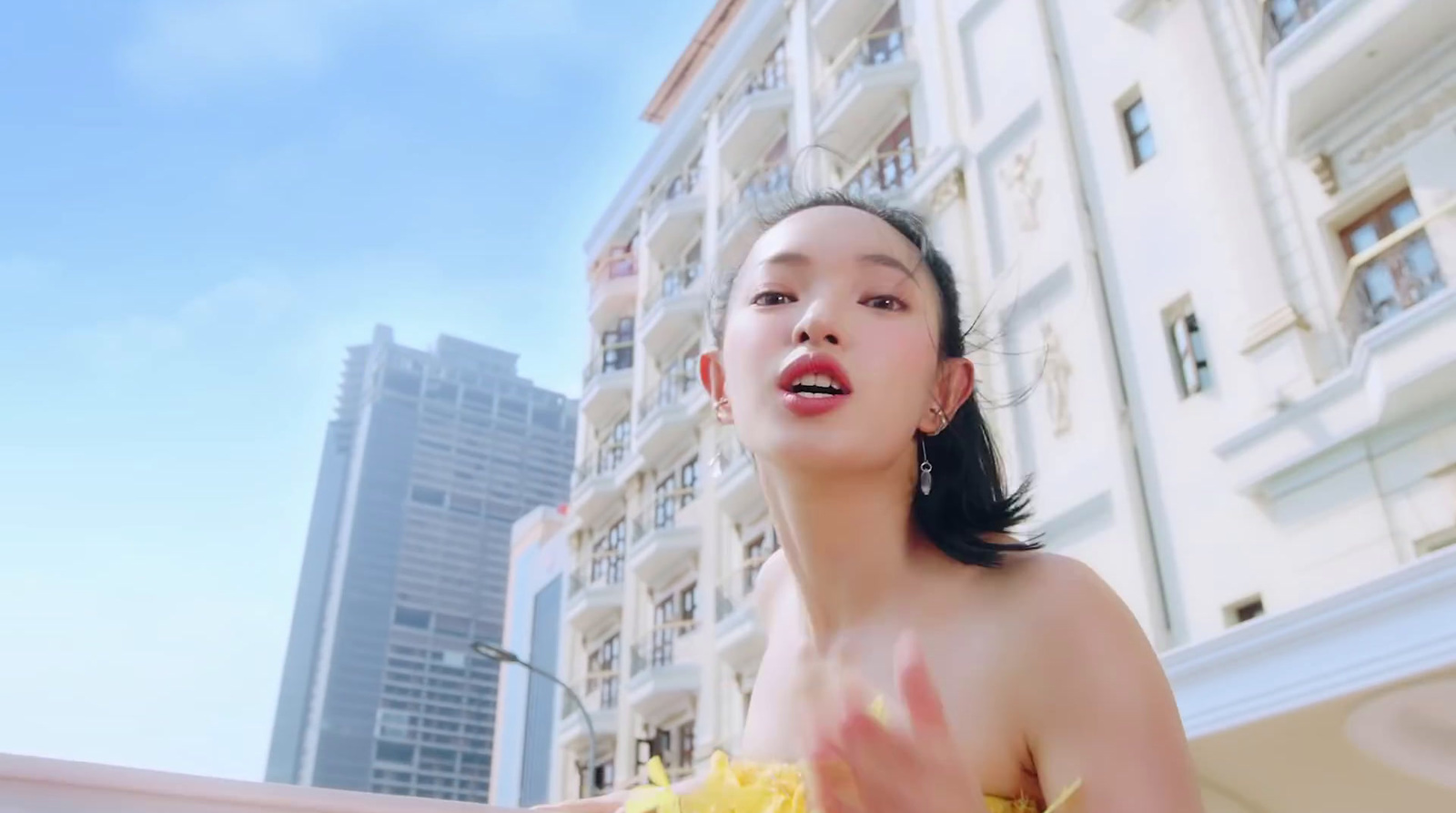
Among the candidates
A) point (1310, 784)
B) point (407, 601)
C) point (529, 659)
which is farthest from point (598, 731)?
point (407, 601)

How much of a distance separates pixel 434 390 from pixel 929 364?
11843 cm

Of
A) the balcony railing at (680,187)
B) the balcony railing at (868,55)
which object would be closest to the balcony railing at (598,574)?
the balcony railing at (680,187)

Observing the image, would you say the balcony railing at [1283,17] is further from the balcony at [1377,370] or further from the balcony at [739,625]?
the balcony at [739,625]

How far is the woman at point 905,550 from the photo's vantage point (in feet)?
3.95

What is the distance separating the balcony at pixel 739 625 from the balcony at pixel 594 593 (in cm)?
527

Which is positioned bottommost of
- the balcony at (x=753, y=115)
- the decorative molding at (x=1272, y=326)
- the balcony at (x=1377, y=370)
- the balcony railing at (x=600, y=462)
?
the balcony at (x=1377, y=370)

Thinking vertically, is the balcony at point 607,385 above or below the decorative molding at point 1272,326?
above

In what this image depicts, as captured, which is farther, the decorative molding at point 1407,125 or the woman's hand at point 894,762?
the decorative molding at point 1407,125

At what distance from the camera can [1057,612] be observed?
129cm

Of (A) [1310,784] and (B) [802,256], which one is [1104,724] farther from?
(A) [1310,784]

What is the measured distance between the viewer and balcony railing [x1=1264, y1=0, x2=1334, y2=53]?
948cm

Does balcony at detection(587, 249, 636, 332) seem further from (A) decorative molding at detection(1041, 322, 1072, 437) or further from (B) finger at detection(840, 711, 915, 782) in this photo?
(B) finger at detection(840, 711, 915, 782)

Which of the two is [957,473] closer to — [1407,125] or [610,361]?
[1407,125]

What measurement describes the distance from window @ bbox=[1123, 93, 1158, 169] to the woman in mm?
10773
